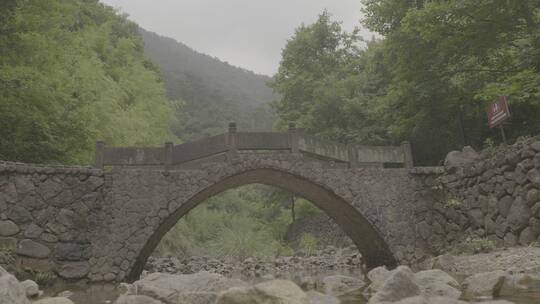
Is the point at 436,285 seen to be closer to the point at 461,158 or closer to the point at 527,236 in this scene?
the point at 527,236

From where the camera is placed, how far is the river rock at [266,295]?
3512mm

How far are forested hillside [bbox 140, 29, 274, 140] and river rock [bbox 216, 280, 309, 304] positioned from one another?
57.4ft

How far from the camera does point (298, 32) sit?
21.6 meters

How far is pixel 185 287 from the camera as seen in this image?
14.7 feet

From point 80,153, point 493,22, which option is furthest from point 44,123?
point 493,22

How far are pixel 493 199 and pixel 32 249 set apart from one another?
894 centimetres

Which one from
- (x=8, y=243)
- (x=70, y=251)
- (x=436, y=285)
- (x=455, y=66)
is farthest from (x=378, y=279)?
(x=455, y=66)

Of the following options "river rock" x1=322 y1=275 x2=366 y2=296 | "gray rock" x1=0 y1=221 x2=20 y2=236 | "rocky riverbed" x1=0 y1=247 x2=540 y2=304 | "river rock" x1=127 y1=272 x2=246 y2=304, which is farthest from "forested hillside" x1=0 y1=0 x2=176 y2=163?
"river rock" x1=322 y1=275 x2=366 y2=296

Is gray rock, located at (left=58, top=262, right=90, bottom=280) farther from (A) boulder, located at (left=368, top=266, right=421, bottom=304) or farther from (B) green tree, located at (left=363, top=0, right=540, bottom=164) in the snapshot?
(B) green tree, located at (left=363, top=0, right=540, bottom=164)

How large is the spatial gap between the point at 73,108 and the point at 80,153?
1261mm

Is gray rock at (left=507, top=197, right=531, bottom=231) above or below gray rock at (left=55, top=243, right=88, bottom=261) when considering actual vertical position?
above

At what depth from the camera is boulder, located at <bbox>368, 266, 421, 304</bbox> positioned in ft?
12.9

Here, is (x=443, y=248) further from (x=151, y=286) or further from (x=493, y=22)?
(x=151, y=286)

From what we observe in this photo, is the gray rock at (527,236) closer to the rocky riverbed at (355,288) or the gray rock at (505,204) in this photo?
the rocky riverbed at (355,288)
